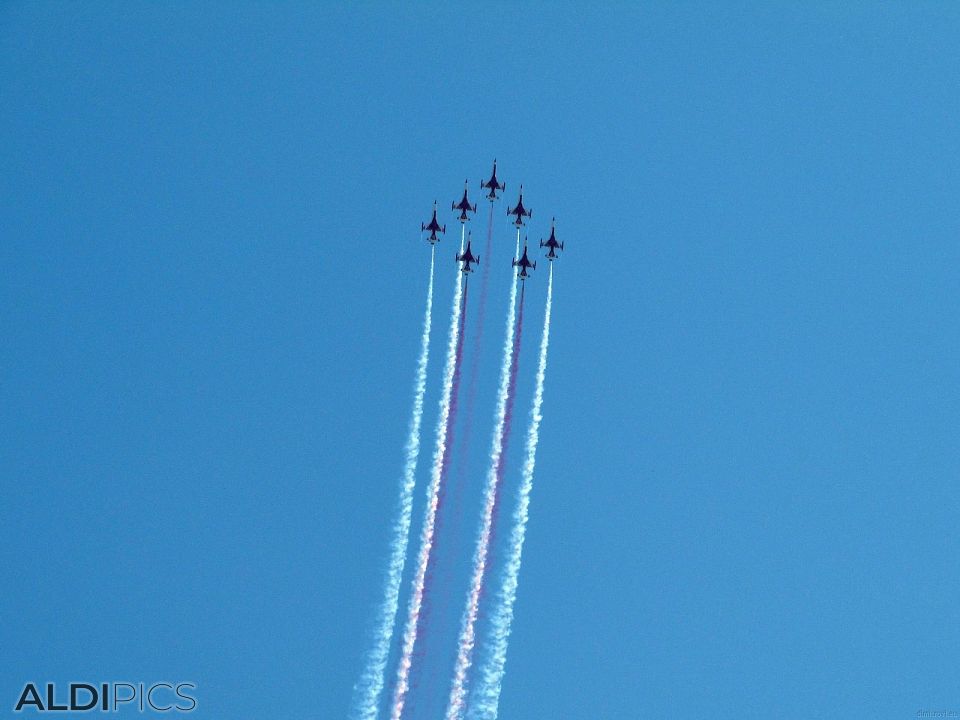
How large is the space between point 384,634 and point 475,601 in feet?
10.7

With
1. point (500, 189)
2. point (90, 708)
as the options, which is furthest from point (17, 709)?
point (500, 189)

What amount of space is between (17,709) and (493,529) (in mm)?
17277

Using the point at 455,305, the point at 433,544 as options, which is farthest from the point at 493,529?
the point at 455,305

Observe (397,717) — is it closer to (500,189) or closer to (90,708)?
(90,708)

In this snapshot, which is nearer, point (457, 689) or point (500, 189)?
point (457, 689)

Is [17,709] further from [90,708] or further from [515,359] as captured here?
[515,359]

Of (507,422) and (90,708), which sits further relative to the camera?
(507,422)

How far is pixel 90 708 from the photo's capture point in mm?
98875

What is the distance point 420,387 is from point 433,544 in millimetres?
6515

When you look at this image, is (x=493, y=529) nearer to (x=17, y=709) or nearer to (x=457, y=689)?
(x=457, y=689)

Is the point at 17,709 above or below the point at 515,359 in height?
below

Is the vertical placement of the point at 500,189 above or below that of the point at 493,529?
above

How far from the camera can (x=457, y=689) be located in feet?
335

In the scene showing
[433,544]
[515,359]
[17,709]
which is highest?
[515,359]
